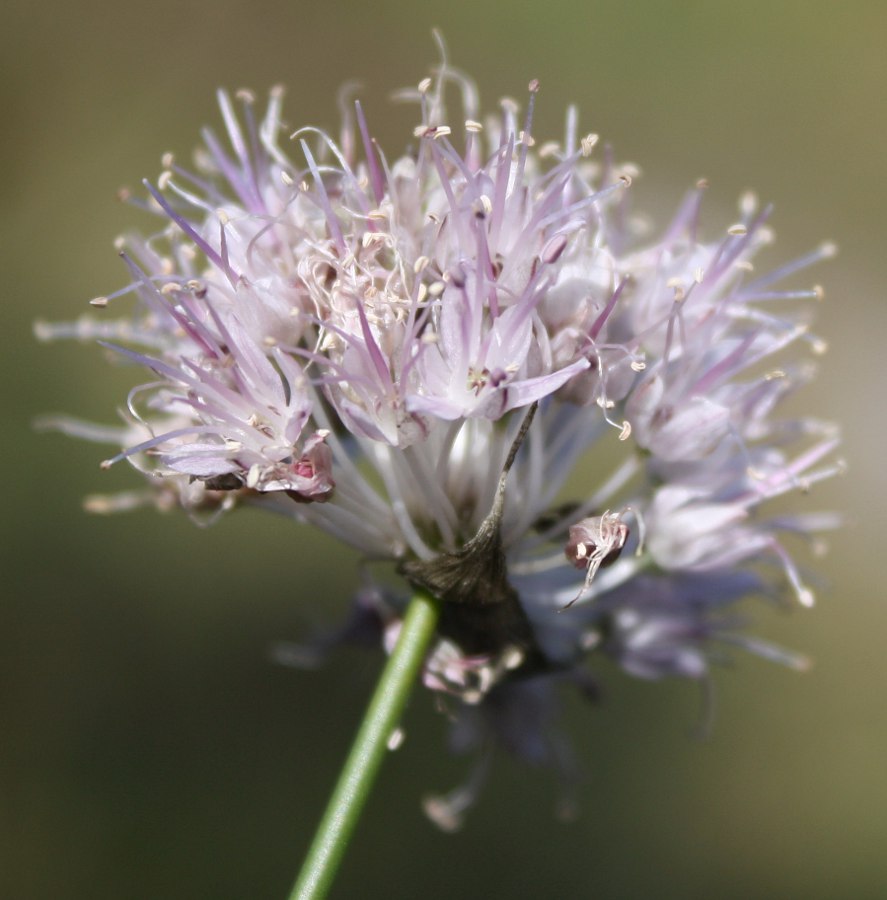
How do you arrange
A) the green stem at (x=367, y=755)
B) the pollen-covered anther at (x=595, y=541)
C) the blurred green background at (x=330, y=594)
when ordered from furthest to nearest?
1. the blurred green background at (x=330, y=594)
2. the pollen-covered anther at (x=595, y=541)
3. the green stem at (x=367, y=755)

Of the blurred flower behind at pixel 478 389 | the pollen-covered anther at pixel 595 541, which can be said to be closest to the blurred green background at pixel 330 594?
the blurred flower behind at pixel 478 389

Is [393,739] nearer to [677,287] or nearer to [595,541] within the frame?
[595,541]

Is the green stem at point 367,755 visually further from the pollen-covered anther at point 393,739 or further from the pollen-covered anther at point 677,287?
the pollen-covered anther at point 677,287

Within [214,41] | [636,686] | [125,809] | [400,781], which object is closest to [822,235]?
[636,686]

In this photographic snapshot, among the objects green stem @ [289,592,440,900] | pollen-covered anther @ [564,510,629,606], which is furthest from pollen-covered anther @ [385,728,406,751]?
pollen-covered anther @ [564,510,629,606]

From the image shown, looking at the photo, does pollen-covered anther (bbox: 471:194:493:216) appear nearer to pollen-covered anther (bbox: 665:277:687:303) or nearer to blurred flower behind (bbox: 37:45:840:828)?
blurred flower behind (bbox: 37:45:840:828)

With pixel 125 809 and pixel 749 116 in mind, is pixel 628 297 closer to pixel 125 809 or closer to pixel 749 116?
pixel 125 809
